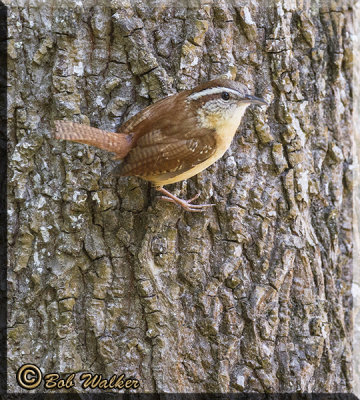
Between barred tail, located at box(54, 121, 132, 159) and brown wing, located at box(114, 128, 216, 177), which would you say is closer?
barred tail, located at box(54, 121, 132, 159)

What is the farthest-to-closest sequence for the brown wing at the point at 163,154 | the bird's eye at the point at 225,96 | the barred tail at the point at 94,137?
the bird's eye at the point at 225,96
the brown wing at the point at 163,154
the barred tail at the point at 94,137

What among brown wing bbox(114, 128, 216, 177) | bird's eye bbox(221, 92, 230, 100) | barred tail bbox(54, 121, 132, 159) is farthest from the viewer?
bird's eye bbox(221, 92, 230, 100)

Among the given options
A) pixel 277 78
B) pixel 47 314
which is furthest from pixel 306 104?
pixel 47 314

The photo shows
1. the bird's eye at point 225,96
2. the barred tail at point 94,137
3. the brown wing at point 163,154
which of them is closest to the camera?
the barred tail at point 94,137

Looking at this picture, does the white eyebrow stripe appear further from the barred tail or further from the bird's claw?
the bird's claw

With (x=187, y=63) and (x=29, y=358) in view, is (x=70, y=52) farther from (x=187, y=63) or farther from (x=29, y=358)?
(x=29, y=358)
